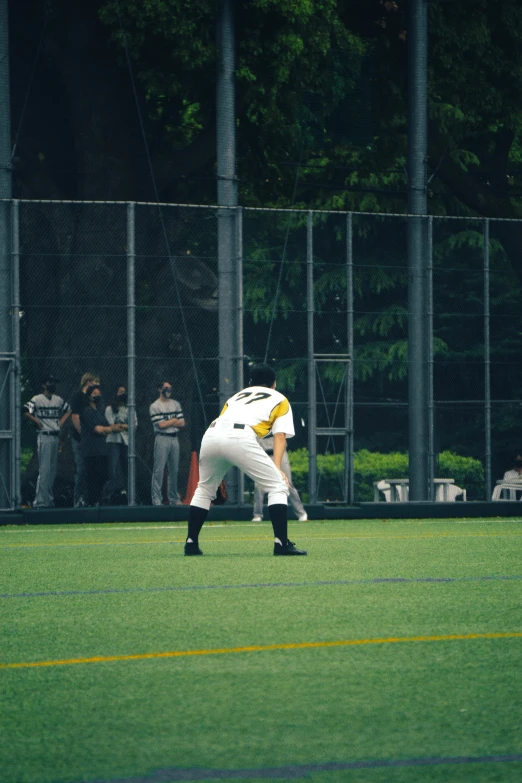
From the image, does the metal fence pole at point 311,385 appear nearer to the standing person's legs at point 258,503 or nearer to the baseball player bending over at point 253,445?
the standing person's legs at point 258,503

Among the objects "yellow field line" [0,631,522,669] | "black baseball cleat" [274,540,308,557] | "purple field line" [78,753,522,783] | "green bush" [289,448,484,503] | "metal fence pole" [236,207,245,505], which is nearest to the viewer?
"purple field line" [78,753,522,783]

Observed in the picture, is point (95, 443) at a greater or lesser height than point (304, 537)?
greater

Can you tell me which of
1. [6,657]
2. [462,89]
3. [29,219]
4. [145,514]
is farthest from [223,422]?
[462,89]

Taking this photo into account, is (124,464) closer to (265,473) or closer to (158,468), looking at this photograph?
(158,468)

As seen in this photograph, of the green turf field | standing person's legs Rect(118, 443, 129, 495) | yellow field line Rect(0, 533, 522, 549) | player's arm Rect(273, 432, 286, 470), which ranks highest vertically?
player's arm Rect(273, 432, 286, 470)

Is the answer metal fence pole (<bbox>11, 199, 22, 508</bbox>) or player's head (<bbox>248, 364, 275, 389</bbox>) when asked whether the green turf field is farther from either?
metal fence pole (<bbox>11, 199, 22, 508</bbox>)

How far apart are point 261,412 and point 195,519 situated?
1.21 meters

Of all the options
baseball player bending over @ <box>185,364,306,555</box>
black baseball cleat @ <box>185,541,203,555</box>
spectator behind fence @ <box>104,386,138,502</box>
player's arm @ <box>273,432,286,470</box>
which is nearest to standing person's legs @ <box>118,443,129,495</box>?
spectator behind fence @ <box>104,386,138,502</box>

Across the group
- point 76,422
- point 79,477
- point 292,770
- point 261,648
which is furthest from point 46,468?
point 292,770

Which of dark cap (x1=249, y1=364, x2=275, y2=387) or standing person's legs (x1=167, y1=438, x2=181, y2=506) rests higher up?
dark cap (x1=249, y1=364, x2=275, y2=387)

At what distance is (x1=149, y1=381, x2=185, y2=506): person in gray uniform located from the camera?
20984 mm

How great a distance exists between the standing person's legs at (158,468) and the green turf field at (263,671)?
829cm

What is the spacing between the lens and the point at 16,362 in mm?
19984

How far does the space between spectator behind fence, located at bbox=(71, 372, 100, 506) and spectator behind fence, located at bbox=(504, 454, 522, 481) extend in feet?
25.1
